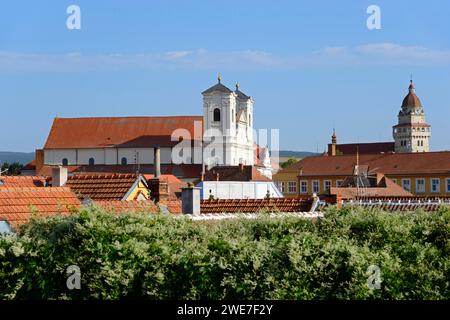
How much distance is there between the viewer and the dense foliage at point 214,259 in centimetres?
1423

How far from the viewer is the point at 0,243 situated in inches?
608

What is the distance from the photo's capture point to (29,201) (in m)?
21.7

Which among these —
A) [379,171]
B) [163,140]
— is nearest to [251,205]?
[379,171]


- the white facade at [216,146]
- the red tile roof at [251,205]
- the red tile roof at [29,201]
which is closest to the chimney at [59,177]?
the red tile roof at [251,205]

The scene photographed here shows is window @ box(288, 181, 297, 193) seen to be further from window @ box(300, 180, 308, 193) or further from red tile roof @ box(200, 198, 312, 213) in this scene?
red tile roof @ box(200, 198, 312, 213)

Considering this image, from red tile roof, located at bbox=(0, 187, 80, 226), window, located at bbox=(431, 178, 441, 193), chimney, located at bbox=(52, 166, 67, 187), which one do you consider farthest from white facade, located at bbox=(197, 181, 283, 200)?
window, located at bbox=(431, 178, 441, 193)

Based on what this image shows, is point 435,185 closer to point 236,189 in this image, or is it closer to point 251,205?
point 236,189

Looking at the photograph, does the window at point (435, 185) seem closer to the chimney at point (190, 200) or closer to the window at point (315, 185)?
the window at point (315, 185)

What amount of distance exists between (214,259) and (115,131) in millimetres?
136121

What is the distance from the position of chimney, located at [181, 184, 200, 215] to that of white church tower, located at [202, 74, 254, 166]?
371 ft

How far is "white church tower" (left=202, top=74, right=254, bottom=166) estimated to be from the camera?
142 meters

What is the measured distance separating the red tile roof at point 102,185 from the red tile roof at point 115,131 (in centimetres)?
11533
